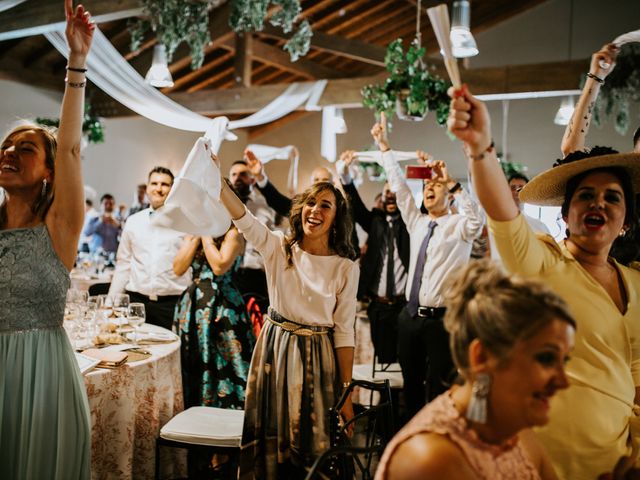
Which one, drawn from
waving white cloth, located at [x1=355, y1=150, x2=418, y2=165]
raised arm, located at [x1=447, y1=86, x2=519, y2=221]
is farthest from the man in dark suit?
raised arm, located at [x1=447, y1=86, x2=519, y2=221]

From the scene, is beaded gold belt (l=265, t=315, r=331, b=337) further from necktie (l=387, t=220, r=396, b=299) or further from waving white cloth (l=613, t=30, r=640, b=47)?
necktie (l=387, t=220, r=396, b=299)

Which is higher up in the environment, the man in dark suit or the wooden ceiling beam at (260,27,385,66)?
the wooden ceiling beam at (260,27,385,66)

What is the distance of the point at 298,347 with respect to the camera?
240cm

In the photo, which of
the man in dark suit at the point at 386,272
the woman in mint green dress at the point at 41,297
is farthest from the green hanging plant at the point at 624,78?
the woman in mint green dress at the point at 41,297

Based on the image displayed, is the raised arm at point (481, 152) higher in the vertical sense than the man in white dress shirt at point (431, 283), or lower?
higher

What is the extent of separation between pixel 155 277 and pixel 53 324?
89.6 inches

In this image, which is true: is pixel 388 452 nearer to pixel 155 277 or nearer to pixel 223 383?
pixel 223 383

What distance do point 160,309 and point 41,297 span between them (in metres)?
2.36

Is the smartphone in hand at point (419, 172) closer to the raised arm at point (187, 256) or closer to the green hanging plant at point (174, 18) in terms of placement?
the raised arm at point (187, 256)

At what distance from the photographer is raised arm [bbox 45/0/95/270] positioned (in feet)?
5.63

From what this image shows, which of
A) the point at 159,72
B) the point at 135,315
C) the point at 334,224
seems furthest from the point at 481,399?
the point at 159,72

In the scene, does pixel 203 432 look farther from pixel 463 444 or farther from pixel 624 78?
pixel 624 78

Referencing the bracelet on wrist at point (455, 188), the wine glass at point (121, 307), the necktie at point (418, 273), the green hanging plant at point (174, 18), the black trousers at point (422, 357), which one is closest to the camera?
the wine glass at point (121, 307)

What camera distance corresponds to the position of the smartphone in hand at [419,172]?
3784 mm
